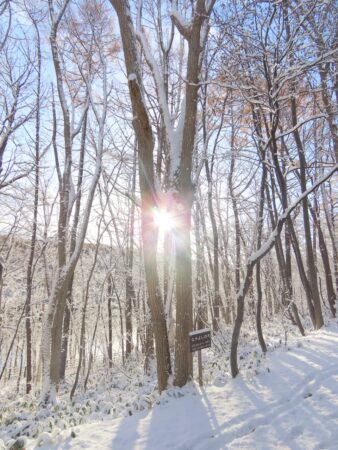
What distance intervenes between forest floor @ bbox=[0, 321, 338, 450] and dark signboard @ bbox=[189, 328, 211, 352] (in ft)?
2.11

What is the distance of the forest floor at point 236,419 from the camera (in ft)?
10.4

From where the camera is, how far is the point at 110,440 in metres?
3.57

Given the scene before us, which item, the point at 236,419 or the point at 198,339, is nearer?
the point at 236,419

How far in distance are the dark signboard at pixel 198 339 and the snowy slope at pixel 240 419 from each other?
64 centimetres

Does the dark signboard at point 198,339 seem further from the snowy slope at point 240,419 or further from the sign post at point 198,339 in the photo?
the snowy slope at point 240,419

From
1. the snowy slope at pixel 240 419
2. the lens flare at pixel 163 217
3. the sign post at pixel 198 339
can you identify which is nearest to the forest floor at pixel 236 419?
the snowy slope at pixel 240 419

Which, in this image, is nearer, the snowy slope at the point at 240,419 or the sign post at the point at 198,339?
the snowy slope at the point at 240,419

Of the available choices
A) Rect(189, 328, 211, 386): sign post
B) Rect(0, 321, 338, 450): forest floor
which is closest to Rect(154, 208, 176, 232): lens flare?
Rect(189, 328, 211, 386): sign post

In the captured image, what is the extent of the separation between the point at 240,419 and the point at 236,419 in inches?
1.8

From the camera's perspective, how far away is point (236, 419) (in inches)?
143

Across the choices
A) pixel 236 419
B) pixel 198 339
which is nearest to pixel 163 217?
pixel 198 339

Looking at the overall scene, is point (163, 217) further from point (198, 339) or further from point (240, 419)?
point (240, 419)

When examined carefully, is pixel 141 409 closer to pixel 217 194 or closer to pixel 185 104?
pixel 185 104

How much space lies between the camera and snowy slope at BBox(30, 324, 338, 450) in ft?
10.4
